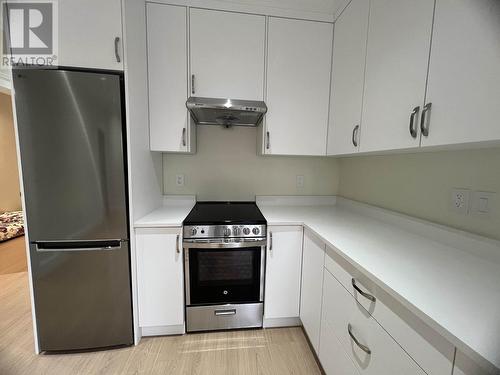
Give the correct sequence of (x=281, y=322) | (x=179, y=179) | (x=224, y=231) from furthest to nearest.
Answer: (x=179, y=179) → (x=281, y=322) → (x=224, y=231)

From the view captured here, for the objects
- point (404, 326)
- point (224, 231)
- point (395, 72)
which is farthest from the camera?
point (224, 231)

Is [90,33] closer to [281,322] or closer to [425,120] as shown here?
[425,120]

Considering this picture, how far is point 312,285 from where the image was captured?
1361 mm

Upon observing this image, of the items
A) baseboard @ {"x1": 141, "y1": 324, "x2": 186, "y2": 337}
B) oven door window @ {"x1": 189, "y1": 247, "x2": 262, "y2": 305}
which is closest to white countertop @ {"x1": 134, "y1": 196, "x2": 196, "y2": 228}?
oven door window @ {"x1": 189, "y1": 247, "x2": 262, "y2": 305}

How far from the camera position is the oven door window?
58.2 inches

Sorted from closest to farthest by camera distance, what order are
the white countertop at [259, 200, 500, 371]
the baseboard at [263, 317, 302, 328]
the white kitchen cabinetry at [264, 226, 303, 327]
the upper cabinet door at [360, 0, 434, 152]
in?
the white countertop at [259, 200, 500, 371] < the upper cabinet door at [360, 0, 434, 152] < the white kitchen cabinetry at [264, 226, 303, 327] < the baseboard at [263, 317, 302, 328]

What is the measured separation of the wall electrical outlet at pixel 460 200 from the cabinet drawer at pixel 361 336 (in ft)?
2.31

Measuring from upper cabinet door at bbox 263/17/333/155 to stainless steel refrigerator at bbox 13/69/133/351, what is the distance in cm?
109

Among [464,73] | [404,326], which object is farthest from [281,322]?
[464,73]

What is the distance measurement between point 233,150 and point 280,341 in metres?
1.61

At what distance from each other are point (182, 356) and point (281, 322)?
748 millimetres

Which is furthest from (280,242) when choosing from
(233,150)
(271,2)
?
(271,2)

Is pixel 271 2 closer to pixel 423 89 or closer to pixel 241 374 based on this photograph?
pixel 423 89

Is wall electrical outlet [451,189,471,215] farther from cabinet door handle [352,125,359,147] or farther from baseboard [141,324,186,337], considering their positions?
baseboard [141,324,186,337]
